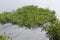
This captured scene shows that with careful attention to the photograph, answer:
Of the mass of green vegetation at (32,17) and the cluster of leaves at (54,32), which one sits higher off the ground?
the mass of green vegetation at (32,17)

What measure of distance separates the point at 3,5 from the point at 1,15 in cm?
71

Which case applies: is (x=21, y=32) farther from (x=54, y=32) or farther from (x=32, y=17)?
(x=54, y=32)

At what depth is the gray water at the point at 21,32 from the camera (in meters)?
2.96

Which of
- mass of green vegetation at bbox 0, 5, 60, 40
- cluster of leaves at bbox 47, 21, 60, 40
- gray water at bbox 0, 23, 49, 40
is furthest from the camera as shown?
mass of green vegetation at bbox 0, 5, 60, 40

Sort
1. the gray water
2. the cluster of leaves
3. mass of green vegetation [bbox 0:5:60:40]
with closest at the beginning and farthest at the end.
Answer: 1. the cluster of leaves
2. the gray water
3. mass of green vegetation [bbox 0:5:60:40]

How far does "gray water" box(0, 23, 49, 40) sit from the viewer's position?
2.96m

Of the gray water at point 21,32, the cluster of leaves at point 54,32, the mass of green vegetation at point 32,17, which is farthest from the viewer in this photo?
the mass of green vegetation at point 32,17

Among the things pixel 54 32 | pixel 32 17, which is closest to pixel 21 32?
pixel 32 17

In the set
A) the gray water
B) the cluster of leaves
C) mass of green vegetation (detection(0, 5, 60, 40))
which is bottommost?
the gray water

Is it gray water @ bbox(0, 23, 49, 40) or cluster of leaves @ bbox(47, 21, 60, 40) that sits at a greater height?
cluster of leaves @ bbox(47, 21, 60, 40)

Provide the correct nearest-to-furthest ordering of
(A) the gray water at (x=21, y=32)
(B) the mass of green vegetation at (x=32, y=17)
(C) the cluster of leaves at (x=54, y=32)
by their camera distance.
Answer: (C) the cluster of leaves at (x=54, y=32), (A) the gray water at (x=21, y=32), (B) the mass of green vegetation at (x=32, y=17)

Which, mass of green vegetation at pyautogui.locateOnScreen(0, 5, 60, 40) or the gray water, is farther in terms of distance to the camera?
mass of green vegetation at pyautogui.locateOnScreen(0, 5, 60, 40)

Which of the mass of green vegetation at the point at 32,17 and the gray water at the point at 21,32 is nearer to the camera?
the gray water at the point at 21,32

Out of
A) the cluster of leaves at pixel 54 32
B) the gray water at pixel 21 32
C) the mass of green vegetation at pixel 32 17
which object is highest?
the mass of green vegetation at pixel 32 17
